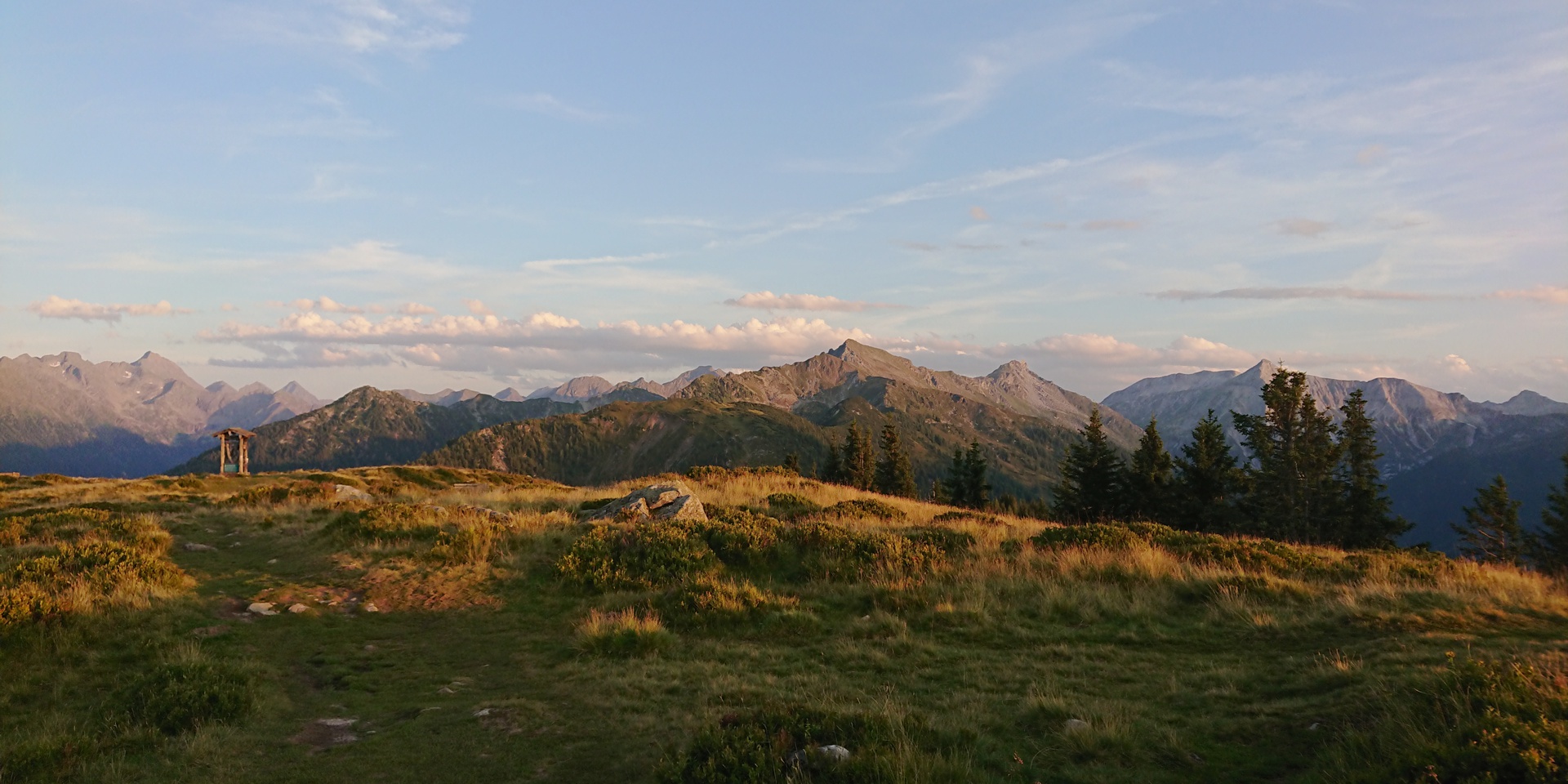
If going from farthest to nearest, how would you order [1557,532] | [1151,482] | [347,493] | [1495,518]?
[1557,532] → [1151,482] → [1495,518] → [347,493]

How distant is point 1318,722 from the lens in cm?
753

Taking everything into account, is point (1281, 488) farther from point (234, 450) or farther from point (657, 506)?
point (234, 450)

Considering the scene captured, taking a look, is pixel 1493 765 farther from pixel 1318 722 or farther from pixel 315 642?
pixel 315 642

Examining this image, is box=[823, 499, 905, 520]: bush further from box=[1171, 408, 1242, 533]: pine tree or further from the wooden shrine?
the wooden shrine

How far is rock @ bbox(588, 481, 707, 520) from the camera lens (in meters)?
Result: 20.8

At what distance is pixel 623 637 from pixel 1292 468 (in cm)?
6193

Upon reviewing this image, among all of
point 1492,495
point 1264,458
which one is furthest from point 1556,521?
point 1264,458

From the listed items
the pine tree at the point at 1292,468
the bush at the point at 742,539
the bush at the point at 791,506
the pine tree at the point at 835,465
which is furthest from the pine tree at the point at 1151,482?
the bush at the point at 742,539

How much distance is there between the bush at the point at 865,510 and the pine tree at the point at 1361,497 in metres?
50.6

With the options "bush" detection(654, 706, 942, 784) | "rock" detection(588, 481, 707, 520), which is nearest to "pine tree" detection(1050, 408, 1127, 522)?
"rock" detection(588, 481, 707, 520)

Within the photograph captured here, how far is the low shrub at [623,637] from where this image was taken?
450 inches

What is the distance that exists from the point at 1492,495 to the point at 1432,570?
6900cm

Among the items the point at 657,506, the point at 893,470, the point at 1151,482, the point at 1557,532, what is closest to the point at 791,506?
the point at 657,506

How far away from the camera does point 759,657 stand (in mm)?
11102
